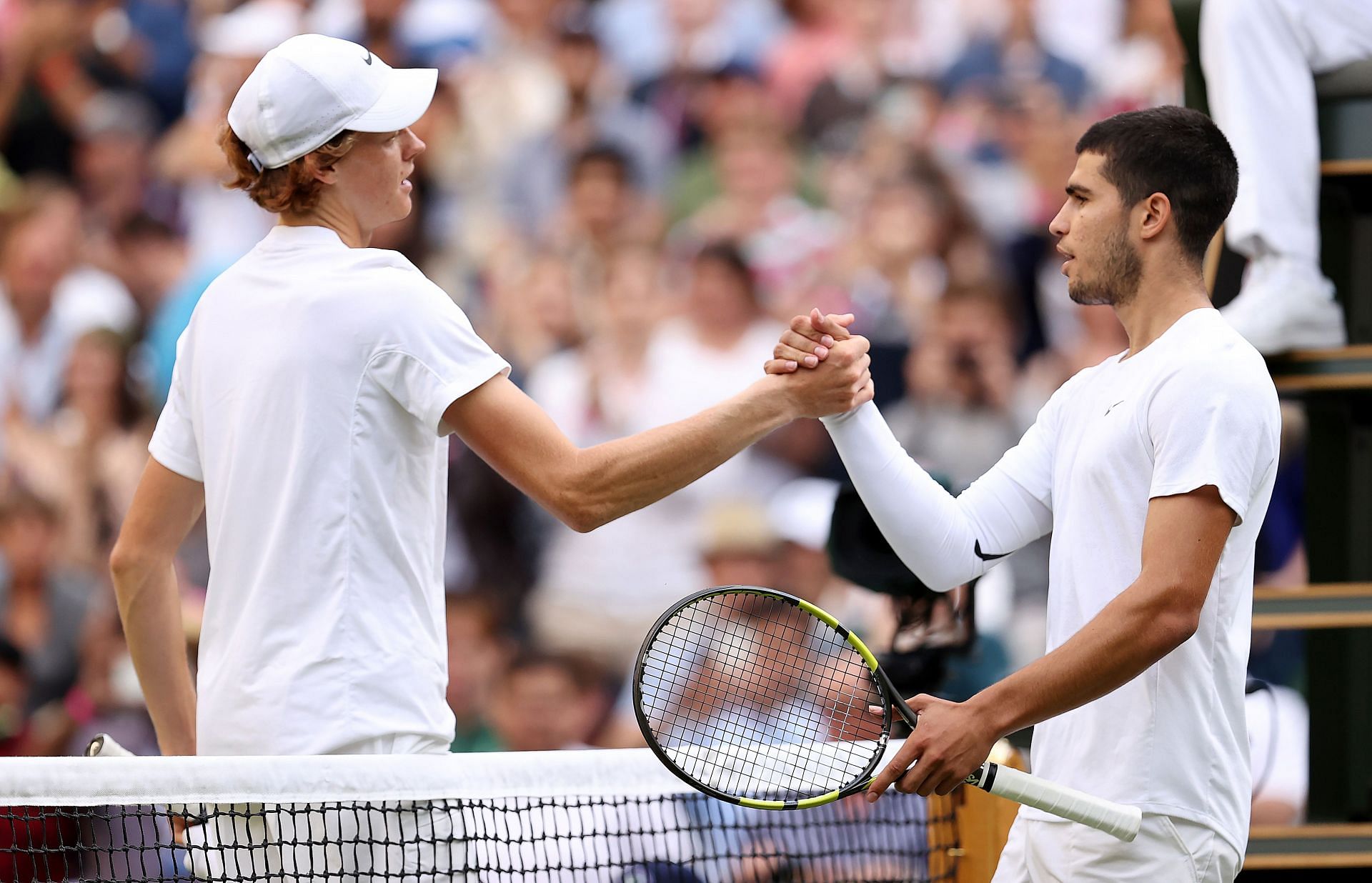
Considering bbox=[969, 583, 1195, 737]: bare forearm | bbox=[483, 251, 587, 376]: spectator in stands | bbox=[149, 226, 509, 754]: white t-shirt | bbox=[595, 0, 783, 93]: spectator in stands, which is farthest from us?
bbox=[595, 0, 783, 93]: spectator in stands

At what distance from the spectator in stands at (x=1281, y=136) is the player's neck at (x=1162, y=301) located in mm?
1388

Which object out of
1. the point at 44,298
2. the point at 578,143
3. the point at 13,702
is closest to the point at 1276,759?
the point at 578,143

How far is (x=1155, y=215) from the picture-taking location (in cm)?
244

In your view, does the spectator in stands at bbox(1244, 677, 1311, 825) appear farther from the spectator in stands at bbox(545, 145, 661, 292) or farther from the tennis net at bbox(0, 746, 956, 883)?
the spectator in stands at bbox(545, 145, 661, 292)

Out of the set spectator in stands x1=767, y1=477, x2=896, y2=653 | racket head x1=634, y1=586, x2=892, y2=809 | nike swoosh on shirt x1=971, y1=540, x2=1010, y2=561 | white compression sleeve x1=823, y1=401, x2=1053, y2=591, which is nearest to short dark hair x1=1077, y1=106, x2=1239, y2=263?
white compression sleeve x1=823, y1=401, x2=1053, y2=591

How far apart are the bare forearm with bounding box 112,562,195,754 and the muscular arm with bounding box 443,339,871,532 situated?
23.9 inches

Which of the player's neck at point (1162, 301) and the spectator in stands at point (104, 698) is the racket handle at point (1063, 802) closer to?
the player's neck at point (1162, 301)

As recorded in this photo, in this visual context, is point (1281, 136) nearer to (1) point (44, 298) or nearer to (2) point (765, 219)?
(2) point (765, 219)

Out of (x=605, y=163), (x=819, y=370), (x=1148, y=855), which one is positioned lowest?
(x=1148, y=855)

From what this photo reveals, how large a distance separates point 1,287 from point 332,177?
159 inches

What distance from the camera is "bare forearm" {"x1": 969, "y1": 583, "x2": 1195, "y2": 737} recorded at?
212 cm

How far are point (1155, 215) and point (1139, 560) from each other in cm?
54

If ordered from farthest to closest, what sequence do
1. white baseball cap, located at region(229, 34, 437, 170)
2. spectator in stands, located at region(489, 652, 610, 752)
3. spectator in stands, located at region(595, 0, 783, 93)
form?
spectator in stands, located at region(595, 0, 783, 93) → spectator in stands, located at region(489, 652, 610, 752) → white baseball cap, located at region(229, 34, 437, 170)

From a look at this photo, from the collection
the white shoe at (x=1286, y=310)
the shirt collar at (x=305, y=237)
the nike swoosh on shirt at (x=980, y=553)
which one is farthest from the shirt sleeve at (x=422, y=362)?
the white shoe at (x=1286, y=310)
